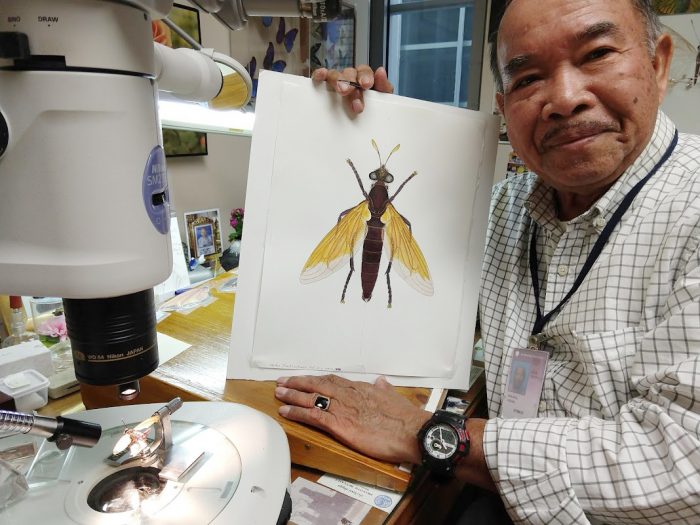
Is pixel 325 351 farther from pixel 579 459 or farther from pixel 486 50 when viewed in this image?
pixel 486 50

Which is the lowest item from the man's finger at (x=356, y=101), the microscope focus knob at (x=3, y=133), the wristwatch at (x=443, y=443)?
the wristwatch at (x=443, y=443)

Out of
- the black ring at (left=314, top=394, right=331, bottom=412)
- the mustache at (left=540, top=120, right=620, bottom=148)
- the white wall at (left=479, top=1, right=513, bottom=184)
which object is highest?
the white wall at (left=479, top=1, right=513, bottom=184)

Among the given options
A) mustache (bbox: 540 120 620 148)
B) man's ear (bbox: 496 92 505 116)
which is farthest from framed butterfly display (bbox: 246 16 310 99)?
mustache (bbox: 540 120 620 148)

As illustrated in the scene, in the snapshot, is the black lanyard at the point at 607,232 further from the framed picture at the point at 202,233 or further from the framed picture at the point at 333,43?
the framed picture at the point at 333,43

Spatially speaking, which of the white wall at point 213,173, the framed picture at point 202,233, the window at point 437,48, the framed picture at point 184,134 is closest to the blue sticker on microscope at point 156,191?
the framed picture at point 202,233

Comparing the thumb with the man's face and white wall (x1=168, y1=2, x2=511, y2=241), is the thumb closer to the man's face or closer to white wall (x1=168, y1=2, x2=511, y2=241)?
the man's face

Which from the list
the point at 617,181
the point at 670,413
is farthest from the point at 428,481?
the point at 617,181

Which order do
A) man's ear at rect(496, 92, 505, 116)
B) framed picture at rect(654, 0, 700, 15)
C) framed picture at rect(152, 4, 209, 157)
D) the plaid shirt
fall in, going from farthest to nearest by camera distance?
framed picture at rect(654, 0, 700, 15), framed picture at rect(152, 4, 209, 157), man's ear at rect(496, 92, 505, 116), the plaid shirt
